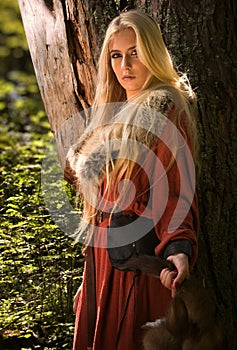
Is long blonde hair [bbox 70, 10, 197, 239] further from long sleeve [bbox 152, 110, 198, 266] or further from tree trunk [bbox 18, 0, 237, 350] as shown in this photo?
tree trunk [bbox 18, 0, 237, 350]

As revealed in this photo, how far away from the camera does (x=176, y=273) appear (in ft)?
8.85

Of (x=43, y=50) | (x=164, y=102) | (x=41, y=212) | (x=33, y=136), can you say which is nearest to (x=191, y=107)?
(x=164, y=102)

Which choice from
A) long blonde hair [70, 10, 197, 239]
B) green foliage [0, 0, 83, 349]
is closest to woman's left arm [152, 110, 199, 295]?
long blonde hair [70, 10, 197, 239]

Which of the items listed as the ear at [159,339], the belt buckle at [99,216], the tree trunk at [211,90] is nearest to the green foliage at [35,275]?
the tree trunk at [211,90]

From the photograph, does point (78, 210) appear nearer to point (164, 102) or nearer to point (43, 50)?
point (43, 50)

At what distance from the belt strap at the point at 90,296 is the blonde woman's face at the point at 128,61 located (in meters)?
0.73

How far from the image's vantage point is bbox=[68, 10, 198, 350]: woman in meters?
2.82

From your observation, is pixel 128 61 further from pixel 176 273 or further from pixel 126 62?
pixel 176 273

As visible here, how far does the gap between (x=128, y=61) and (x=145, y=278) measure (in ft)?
2.98

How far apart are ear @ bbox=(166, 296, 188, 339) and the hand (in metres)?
0.08

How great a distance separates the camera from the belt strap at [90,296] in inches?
119

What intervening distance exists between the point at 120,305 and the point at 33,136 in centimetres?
497

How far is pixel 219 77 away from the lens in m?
3.75

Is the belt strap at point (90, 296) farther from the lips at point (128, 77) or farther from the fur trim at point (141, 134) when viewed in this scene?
the lips at point (128, 77)
